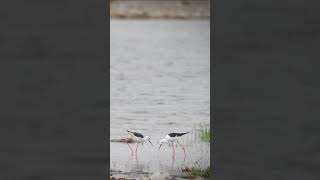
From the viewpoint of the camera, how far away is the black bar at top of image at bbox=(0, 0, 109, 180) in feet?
15.1

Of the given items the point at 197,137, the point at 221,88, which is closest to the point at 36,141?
the point at 221,88

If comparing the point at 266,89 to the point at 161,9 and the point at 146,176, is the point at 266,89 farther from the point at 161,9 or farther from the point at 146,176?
the point at 161,9

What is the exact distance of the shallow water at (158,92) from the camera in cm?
651

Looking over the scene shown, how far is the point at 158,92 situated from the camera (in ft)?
35.3

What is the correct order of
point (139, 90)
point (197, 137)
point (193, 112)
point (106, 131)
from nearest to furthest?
point (106, 131)
point (197, 137)
point (193, 112)
point (139, 90)

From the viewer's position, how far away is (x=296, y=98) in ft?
15.7

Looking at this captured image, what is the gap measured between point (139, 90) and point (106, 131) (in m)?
6.36

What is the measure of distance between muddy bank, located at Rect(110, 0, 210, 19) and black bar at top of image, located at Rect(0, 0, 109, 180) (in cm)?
2090

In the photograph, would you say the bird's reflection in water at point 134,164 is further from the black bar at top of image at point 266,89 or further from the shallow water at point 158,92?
the black bar at top of image at point 266,89

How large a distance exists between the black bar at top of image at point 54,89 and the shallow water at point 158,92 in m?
1.30

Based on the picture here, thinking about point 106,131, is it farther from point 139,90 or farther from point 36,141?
point 139,90

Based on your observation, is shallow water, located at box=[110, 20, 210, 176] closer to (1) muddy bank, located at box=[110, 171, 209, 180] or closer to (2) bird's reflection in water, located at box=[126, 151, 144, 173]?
(2) bird's reflection in water, located at box=[126, 151, 144, 173]

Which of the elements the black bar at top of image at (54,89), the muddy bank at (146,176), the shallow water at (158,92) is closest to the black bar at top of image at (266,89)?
the black bar at top of image at (54,89)

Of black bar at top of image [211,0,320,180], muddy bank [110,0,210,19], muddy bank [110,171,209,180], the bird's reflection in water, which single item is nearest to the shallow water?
the bird's reflection in water
